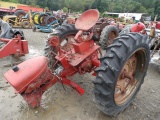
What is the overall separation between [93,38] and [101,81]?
107 centimetres

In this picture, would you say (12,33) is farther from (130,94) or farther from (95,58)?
(130,94)

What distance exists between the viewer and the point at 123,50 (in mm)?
2150

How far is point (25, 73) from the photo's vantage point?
2156 millimetres

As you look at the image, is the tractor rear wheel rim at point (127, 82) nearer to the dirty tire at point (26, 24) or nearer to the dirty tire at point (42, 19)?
the dirty tire at point (42, 19)

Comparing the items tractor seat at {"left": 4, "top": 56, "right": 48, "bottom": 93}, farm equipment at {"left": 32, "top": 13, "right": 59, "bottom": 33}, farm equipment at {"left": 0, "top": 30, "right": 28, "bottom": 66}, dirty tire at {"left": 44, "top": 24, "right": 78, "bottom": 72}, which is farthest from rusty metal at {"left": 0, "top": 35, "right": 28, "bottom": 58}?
farm equipment at {"left": 32, "top": 13, "right": 59, "bottom": 33}

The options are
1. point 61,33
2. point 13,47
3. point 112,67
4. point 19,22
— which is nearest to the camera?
point 112,67

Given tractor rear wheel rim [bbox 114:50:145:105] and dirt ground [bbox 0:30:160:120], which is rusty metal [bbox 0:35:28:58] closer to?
dirt ground [bbox 0:30:160:120]

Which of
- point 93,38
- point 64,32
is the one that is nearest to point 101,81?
point 93,38

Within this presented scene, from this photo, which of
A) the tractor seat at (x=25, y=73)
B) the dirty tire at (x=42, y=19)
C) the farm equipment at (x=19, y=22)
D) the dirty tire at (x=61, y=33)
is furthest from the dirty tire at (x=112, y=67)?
the farm equipment at (x=19, y=22)

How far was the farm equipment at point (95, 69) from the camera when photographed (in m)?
2.13

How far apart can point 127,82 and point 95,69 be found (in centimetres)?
69

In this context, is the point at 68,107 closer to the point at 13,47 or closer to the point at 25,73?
the point at 25,73

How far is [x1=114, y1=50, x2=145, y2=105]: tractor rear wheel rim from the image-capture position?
8.67 ft

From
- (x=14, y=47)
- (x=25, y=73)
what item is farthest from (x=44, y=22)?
(x=25, y=73)
